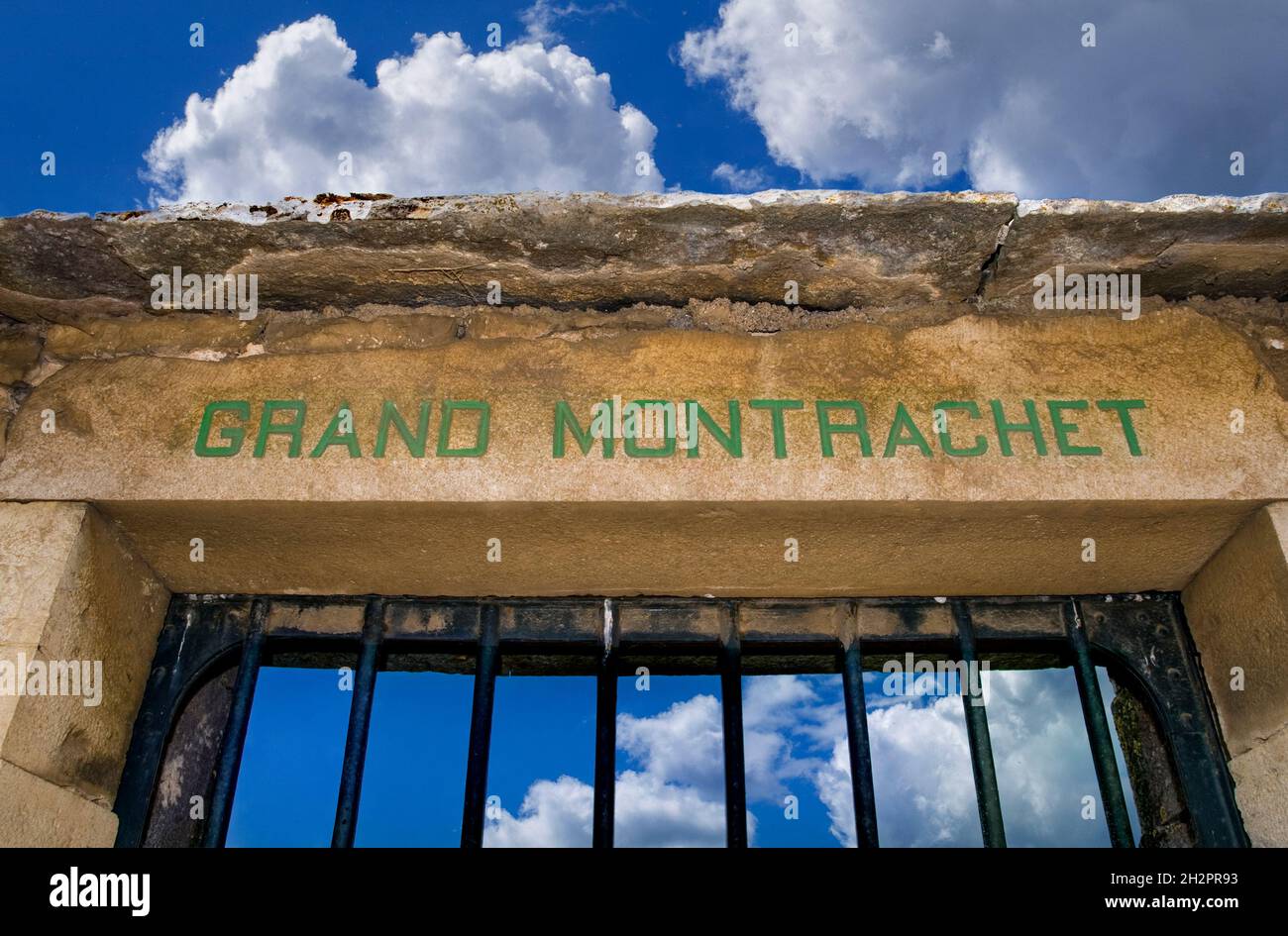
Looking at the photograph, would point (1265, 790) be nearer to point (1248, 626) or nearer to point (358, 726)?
point (1248, 626)

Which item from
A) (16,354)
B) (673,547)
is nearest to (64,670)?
(16,354)

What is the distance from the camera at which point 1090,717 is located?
2172mm

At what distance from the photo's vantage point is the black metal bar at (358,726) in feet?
6.65

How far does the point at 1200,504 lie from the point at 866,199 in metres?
0.88

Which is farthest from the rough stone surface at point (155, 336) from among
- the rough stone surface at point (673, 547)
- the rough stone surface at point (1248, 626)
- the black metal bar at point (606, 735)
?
the rough stone surface at point (1248, 626)

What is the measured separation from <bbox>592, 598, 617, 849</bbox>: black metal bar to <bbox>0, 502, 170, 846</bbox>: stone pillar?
99 centimetres

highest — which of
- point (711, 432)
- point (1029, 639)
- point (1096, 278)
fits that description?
point (1096, 278)

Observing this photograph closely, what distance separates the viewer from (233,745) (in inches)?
84.3

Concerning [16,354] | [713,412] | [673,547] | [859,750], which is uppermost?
[16,354]

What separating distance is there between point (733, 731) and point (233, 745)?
104cm

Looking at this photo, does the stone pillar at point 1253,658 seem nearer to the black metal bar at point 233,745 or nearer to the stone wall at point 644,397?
the stone wall at point 644,397
